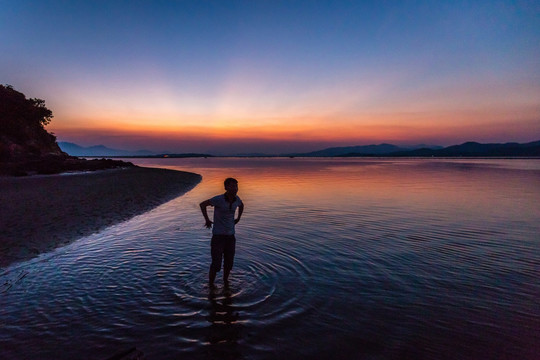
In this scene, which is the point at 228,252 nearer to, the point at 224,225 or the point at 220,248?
the point at 220,248

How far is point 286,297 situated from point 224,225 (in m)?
2.52

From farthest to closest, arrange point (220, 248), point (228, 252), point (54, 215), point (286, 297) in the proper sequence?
point (54, 215) < point (228, 252) < point (220, 248) < point (286, 297)

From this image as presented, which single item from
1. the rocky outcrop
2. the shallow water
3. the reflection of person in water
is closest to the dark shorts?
the reflection of person in water

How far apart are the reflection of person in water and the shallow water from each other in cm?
72

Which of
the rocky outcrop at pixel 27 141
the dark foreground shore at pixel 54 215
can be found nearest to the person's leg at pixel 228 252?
the dark foreground shore at pixel 54 215

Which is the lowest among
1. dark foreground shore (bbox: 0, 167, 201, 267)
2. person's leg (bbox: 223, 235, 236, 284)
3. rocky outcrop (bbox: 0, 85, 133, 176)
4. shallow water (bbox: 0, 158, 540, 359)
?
shallow water (bbox: 0, 158, 540, 359)

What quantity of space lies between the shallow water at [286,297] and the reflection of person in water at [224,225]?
2.37 ft

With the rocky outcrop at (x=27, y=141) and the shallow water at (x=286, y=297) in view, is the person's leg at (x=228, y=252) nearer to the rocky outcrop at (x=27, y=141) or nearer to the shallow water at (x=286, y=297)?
the shallow water at (x=286, y=297)

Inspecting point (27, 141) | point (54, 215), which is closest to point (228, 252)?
point (54, 215)

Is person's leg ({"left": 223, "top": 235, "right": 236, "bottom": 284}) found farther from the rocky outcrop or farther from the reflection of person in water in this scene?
the rocky outcrop

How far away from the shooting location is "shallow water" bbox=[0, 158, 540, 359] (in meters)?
5.79

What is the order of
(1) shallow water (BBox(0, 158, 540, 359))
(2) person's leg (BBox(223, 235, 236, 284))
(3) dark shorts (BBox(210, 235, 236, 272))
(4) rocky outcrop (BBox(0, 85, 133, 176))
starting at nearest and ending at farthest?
1. (1) shallow water (BBox(0, 158, 540, 359))
2. (3) dark shorts (BBox(210, 235, 236, 272))
3. (2) person's leg (BBox(223, 235, 236, 284))
4. (4) rocky outcrop (BBox(0, 85, 133, 176))

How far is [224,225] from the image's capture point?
8.26m

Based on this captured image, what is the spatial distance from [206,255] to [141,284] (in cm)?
307
